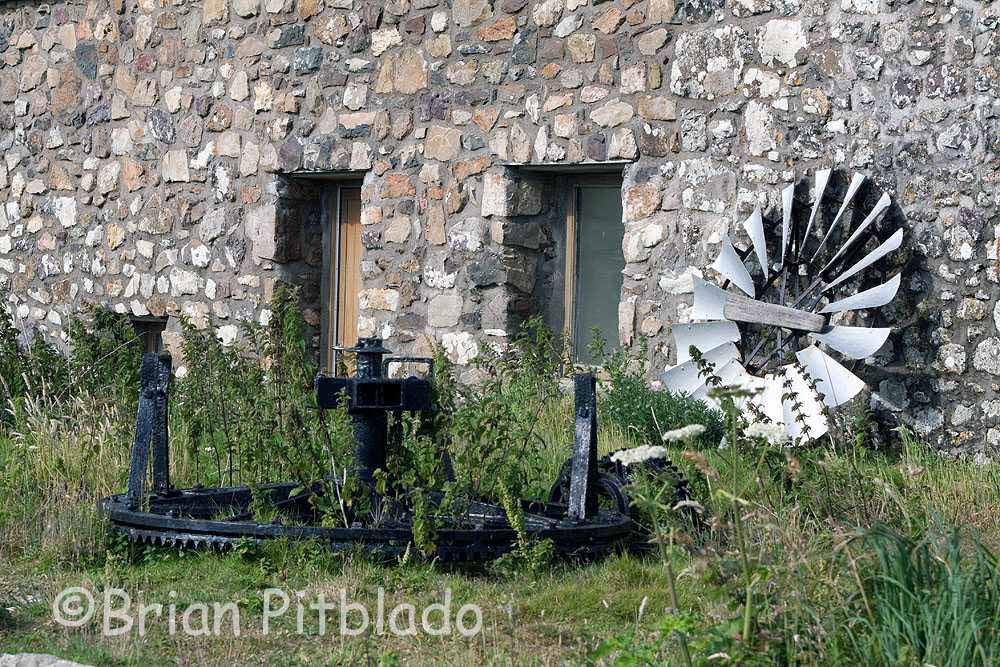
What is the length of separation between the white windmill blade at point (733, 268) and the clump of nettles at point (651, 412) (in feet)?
2.12

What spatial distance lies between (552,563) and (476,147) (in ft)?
12.9

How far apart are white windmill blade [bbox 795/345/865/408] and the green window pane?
1.75 meters

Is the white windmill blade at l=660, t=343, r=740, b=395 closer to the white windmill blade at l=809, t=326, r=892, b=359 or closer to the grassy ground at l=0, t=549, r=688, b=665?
the white windmill blade at l=809, t=326, r=892, b=359

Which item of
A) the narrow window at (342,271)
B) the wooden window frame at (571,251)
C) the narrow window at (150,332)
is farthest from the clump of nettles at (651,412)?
the narrow window at (150,332)

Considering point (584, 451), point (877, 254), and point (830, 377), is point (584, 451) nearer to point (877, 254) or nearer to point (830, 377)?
point (830, 377)

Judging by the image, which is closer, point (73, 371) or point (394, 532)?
point (394, 532)

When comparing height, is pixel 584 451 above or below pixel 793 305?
below

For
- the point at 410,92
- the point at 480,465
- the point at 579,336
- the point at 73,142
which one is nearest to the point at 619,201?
the point at 579,336

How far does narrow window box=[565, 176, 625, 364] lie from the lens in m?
8.31

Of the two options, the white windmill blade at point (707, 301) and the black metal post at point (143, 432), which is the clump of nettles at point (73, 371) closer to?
the black metal post at point (143, 432)

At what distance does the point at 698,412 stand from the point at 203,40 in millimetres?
4722

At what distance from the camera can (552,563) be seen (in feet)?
16.3

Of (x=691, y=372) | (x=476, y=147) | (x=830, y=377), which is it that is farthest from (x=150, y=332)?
(x=830, y=377)

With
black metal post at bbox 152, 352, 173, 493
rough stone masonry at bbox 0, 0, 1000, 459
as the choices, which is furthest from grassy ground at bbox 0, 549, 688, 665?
rough stone masonry at bbox 0, 0, 1000, 459
